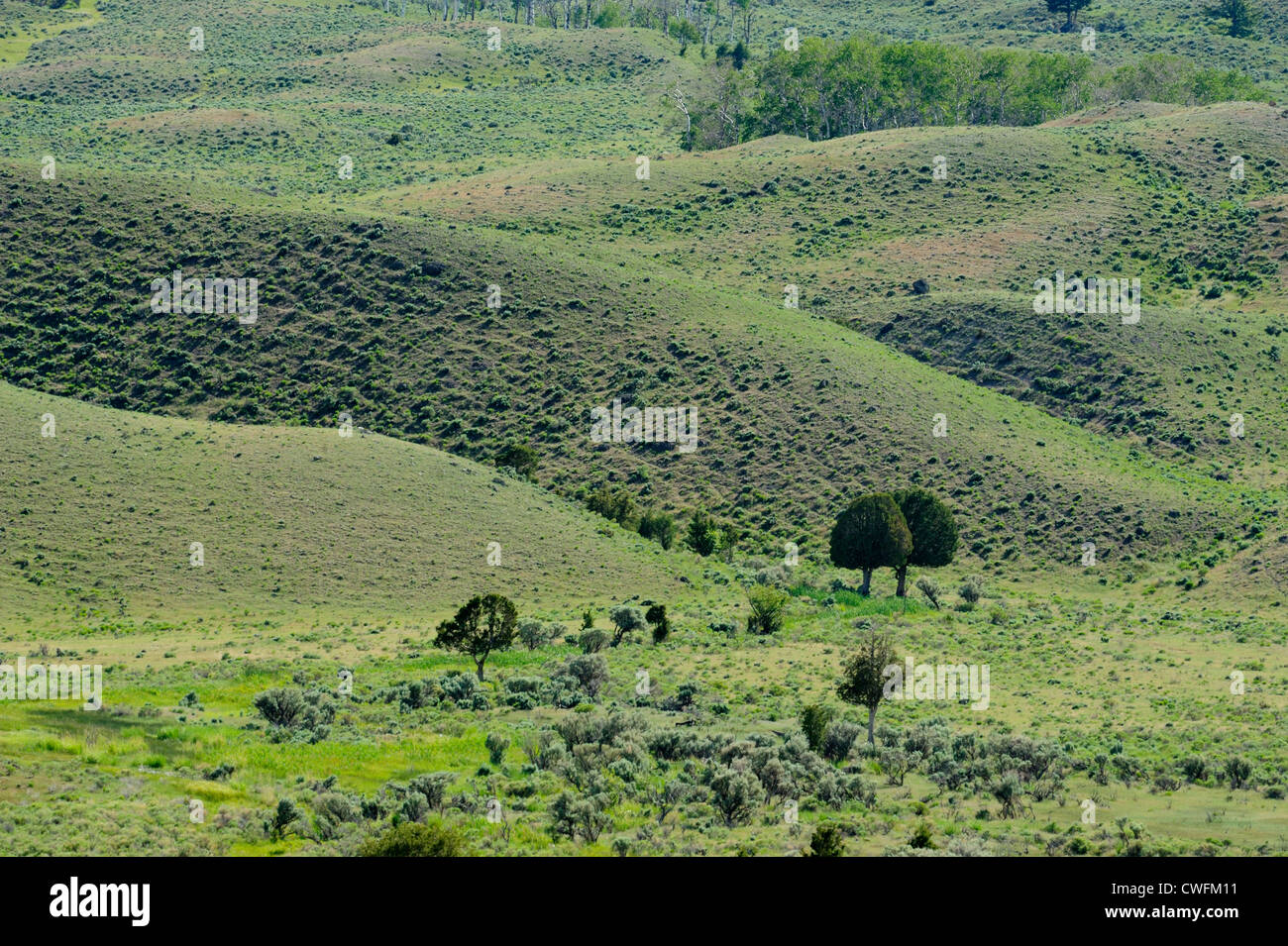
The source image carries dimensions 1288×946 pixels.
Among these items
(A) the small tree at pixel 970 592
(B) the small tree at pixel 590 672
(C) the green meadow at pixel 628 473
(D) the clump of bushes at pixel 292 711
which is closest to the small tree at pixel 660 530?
(C) the green meadow at pixel 628 473

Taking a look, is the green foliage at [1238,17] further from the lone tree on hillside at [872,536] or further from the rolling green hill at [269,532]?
the lone tree on hillside at [872,536]

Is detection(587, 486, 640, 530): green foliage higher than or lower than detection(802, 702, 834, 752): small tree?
higher

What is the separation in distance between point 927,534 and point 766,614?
1037cm

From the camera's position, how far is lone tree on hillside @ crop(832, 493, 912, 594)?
55.8m

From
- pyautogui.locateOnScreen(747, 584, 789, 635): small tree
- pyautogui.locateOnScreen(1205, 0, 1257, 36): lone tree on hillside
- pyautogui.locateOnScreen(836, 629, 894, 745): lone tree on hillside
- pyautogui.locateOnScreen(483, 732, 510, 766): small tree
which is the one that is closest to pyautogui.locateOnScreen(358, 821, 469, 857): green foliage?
pyautogui.locateOnScreen(483, 732, 510, 766): small tree

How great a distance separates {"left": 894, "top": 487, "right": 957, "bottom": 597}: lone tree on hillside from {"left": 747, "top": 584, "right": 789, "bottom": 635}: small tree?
8140 millimetres

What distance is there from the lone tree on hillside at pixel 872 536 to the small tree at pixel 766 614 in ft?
20.1

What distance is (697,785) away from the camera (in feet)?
95.7

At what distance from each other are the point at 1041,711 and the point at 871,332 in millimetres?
51093

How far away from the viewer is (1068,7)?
186000 mm

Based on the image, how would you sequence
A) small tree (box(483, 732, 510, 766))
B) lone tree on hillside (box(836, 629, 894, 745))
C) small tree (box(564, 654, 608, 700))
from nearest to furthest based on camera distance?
small tree (box(483, 732, 510, 766)), lone tree on hillside (box(836, 629, 894, 745)), small tree (box(564, 654, 608, 700))

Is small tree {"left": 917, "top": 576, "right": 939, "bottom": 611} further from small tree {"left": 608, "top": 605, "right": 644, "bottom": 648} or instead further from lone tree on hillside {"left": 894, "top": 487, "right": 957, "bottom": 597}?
small tree {"left": 608, "top": 605, "right": 644, "bottom": 648}

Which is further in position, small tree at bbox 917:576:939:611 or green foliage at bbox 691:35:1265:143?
green foliage at bbox 691:35:1265:143

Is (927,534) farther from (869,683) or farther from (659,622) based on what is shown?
(869,683)
